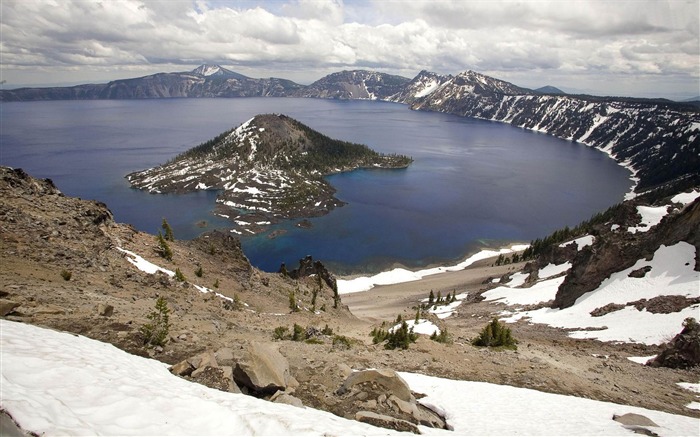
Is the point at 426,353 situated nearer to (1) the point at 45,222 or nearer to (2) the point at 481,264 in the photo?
(1) the point at 45,222

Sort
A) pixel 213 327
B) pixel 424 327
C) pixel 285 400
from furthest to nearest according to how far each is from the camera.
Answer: pixel 424 327 < pixel 213 327 < pixel 285 400

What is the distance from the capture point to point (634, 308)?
39.5 meters

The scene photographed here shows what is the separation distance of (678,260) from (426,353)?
4076cm

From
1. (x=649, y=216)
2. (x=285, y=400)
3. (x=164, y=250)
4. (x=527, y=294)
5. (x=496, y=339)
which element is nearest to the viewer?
(x=285, y=400)

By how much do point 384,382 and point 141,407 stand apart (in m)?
8.21

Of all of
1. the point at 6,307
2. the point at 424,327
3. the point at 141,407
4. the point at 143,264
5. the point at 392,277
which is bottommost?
the point at 392,277

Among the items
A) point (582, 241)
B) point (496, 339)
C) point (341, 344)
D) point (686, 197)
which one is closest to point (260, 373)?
point (341, 344)

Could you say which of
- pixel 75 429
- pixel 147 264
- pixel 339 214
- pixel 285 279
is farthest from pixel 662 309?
pixel 339 214

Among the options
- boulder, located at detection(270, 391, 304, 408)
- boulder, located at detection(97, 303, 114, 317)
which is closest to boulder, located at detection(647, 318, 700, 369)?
boulder, located at detection(270, 391, 304, 408)

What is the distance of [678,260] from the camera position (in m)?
43.7

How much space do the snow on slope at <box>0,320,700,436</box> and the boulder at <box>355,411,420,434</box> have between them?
1.79 feet

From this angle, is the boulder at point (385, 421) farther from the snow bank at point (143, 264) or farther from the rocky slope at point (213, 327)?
the snow bank at point (143, 264)

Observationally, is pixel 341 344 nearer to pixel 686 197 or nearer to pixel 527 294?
pixel 527 294

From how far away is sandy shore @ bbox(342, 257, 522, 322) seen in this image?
225 ft
